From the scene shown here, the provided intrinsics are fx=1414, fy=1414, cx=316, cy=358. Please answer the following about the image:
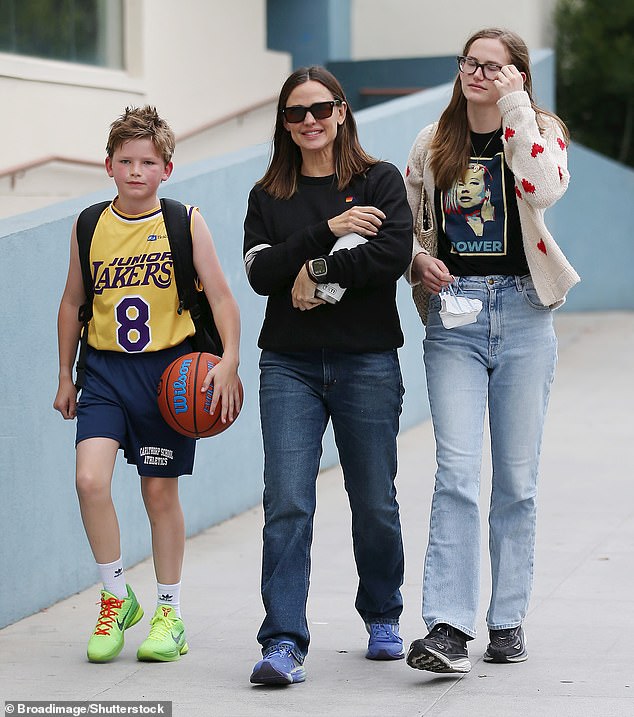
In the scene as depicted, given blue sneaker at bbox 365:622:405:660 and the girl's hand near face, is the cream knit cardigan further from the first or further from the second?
blue sneaker at bbox 365:622:405:660

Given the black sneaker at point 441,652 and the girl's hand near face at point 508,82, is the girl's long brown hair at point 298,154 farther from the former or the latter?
the black sneaker at point 441,652

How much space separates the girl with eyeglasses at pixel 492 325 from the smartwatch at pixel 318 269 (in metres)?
0.39

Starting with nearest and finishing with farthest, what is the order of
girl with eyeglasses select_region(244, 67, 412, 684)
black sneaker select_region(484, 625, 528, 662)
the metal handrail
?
girl with eyeglasses select_region(244, 67, 412, 684), black sneaker select_region(484, 625, 528, 662), the metal handrail

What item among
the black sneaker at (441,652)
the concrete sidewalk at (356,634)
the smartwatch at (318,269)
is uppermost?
the smartwatch at (318,269)

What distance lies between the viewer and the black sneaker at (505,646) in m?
4.77

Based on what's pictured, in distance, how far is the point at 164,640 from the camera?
4.88 meters

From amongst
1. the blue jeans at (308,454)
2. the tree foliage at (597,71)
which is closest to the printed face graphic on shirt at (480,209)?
the blue jeans at (308,454)

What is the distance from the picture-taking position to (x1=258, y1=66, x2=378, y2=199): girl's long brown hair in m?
4.63

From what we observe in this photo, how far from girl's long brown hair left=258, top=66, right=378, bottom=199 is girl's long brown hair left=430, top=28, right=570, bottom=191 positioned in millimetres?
228

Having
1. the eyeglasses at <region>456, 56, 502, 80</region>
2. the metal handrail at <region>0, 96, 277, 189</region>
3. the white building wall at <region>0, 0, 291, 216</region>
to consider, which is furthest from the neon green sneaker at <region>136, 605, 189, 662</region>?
the metal handrail at <region>0, 96, 277, 189</region>

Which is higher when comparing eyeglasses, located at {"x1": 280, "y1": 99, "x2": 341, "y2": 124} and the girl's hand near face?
the girl's hand near face

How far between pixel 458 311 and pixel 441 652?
1.09 metres

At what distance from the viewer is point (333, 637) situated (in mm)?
5230

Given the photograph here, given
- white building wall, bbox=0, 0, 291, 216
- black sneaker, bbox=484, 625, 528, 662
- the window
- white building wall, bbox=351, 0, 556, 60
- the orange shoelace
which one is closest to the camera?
black sneaker, bbox=484, 625, 528, 662
